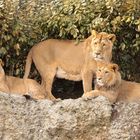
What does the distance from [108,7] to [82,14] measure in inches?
16.1

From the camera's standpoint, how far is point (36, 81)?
9570 millimetres

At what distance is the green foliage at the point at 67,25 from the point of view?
9258 mm

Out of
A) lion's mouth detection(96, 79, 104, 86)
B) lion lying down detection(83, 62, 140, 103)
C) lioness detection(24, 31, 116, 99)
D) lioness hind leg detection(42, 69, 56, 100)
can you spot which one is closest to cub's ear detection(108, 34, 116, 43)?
lioness detection(24, 31, 116, 99)

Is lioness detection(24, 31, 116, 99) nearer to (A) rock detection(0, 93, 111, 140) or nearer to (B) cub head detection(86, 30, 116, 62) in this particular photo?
(B) cub head detection(86, 30, 116, 62)

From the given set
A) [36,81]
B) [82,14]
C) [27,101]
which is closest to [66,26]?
[82,14]

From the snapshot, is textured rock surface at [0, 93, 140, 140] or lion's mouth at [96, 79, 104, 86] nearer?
textured rock surface at [0, 93, 140, 140]

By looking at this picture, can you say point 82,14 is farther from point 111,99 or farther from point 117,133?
point 117,133

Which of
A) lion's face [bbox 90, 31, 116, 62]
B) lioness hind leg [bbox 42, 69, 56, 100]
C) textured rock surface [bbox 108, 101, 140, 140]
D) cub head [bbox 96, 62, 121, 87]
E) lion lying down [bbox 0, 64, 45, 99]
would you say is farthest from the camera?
lioness hind leg [bbox 42, 69, 56, 100]

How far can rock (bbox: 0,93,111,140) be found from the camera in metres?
8.01

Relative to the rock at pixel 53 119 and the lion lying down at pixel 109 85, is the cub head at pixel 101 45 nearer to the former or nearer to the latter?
the lion lying down at pixel 109 85

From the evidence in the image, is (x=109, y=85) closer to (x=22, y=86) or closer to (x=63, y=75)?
(x=63, y=75)

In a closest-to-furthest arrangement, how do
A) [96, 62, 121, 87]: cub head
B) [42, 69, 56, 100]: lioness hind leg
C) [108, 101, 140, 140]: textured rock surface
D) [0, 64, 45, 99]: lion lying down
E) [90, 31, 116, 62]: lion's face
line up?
1. [108, 101, 140, 140]: textured rock surface
2. [96, 62, 121, 87]: cub head
3. [90, 31, 116, 62]: lion's face
4. [0, 64, 45, 99]: lion lying down
5. [42, 69, 56, 100]: lioness hind leg

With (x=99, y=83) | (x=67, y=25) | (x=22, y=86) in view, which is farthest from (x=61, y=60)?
(x=99, y=83)

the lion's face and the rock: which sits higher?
the lion's face
